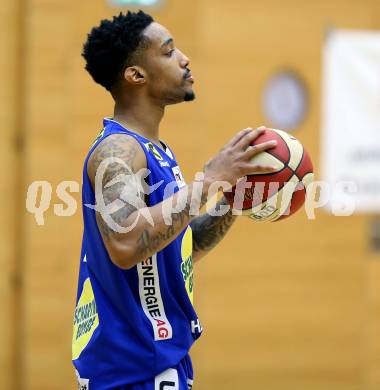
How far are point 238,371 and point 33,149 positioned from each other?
2.54 metres

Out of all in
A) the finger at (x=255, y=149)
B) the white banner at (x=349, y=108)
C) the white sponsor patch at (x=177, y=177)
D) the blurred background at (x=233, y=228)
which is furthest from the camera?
the white banner at (x=349, y=108)

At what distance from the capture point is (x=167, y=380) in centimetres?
365

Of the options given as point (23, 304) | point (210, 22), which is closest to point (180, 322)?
point (23, 304)

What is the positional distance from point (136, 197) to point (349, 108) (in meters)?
5.05

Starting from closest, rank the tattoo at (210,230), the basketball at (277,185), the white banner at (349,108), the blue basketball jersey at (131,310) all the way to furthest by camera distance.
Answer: the blue basketball jersey at (131,310) → the basketball at (277,185) → the tattoo at (210,230) → the white banner at (349,108)

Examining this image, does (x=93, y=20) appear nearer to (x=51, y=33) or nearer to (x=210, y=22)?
(x=51, y=33)

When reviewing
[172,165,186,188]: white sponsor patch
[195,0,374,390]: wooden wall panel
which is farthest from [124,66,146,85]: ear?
[195,0,374,390]: wooden wall panel

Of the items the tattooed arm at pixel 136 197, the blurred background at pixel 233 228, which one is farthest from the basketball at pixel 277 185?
the blurred background at pixel 233 228

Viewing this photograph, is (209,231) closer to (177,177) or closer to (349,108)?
(177,177)

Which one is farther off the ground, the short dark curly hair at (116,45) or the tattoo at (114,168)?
the short dark curly hair at (116,45)

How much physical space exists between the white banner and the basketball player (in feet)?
14.3

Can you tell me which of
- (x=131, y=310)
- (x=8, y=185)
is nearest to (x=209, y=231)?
(x=131, y=310)

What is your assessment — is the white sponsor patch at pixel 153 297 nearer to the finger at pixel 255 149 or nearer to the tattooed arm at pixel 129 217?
the tattooed arm at pixel 129 217

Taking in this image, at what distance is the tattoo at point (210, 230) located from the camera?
4.25 meters
